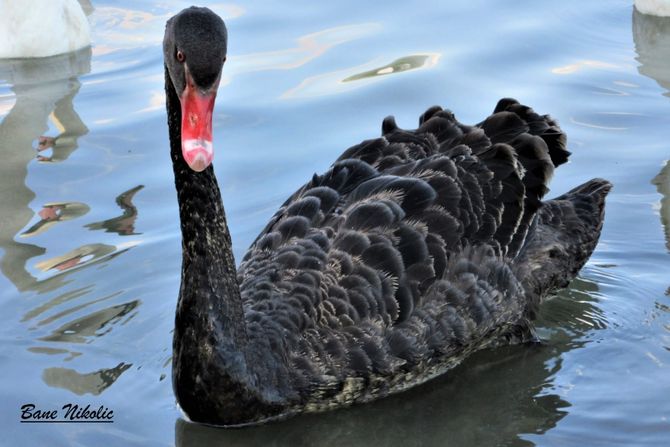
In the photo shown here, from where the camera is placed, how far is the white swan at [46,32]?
28.2 feet

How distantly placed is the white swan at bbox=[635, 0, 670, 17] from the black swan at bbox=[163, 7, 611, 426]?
3445mm

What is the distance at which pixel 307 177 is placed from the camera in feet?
22.0

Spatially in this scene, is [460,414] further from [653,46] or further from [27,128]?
[653,46]

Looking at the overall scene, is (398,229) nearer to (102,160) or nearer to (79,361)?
(79,361)

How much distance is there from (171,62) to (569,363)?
2.14 m

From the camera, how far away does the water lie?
488 cm

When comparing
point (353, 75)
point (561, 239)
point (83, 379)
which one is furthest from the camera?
point (353, 75)

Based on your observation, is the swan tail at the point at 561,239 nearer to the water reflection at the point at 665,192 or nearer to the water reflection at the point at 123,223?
the water reflection at the point at 665,192

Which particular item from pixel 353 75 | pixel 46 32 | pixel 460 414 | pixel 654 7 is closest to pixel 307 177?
pixel 353 75

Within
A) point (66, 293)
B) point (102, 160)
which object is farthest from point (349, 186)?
point (102, 160)

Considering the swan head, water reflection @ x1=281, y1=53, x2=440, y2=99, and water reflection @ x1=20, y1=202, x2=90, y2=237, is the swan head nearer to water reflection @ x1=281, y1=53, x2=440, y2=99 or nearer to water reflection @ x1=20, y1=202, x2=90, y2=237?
water reflection @ x1=20, y1=202, x2=90, y2=237

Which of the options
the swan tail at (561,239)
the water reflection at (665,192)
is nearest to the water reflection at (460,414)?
the swan tail at (561,239)

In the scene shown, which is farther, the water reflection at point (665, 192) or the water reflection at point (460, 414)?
the water reflection at point (665, 192)

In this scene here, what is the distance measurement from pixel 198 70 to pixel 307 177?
A: 102 inches
